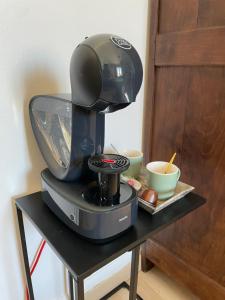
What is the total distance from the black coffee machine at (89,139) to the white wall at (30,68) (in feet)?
0.22

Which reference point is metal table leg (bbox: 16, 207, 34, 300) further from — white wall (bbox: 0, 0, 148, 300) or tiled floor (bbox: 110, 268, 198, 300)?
tiled floor (bbox: 110, 268, 198, 300)

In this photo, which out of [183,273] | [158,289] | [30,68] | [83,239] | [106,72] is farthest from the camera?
[158,289]

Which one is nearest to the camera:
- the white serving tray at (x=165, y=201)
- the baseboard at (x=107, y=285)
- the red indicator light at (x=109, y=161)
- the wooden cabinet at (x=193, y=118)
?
the red indicator light at (x=109, y=161)

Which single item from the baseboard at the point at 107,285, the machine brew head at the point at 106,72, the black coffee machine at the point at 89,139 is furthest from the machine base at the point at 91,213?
the baseboard at the point at 107,285

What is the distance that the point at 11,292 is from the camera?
0.95 m

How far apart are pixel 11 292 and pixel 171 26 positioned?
1191 millimetres

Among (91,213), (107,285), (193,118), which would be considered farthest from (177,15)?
(107,285)

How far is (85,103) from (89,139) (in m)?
0.14

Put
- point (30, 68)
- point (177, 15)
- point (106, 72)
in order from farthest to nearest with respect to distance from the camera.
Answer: point (177, 15) → point (30, 68) → point (106, 72)

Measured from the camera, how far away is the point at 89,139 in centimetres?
71

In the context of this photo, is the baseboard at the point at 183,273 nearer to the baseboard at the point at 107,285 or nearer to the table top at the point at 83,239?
the baseboard at the point at 107,285

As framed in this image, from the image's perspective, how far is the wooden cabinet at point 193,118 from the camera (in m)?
0.88

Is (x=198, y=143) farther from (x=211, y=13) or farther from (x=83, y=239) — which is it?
(x=83, y=239)

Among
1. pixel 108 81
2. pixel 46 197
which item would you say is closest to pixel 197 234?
pixel 46 197
